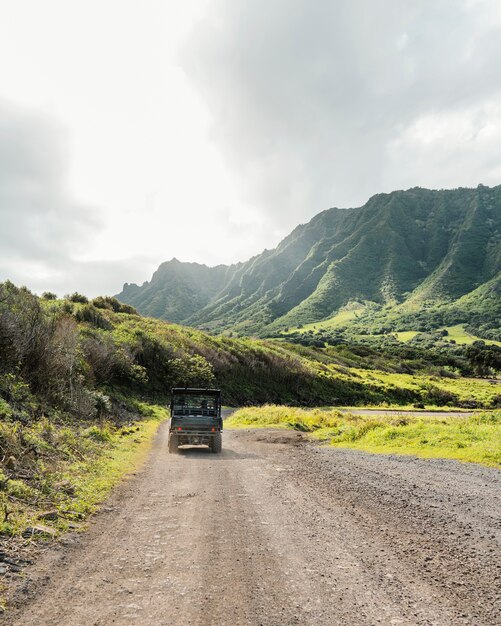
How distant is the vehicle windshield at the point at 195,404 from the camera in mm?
18594

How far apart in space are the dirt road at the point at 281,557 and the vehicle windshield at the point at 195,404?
7663 millimetres

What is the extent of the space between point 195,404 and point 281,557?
46.6 ft

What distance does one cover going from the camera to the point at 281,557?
5.84m

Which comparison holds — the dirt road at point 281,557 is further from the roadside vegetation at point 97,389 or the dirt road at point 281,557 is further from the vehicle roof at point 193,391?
the vehicle roof at point 193,391

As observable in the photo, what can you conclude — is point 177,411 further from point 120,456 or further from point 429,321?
point 429,321

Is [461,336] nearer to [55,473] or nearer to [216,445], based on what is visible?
[216,445]

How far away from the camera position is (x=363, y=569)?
5.44 metres

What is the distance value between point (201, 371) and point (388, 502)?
3846 cm

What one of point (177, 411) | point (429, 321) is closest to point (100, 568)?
point (177, 411)

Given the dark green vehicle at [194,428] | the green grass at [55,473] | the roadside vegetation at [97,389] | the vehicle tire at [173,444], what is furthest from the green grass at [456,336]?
the green grass at [55,473]

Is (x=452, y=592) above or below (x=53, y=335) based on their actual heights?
below

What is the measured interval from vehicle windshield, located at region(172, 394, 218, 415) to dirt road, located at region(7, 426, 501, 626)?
766 centimetres

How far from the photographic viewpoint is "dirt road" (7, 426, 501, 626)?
4359 mm

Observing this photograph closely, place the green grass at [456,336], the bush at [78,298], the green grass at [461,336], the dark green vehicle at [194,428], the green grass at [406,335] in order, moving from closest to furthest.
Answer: the dark green vehicle at [194,428], the bush at [78,298], the green grass at [461,336], the green grass at [456,336], the green grass at [406,335]
